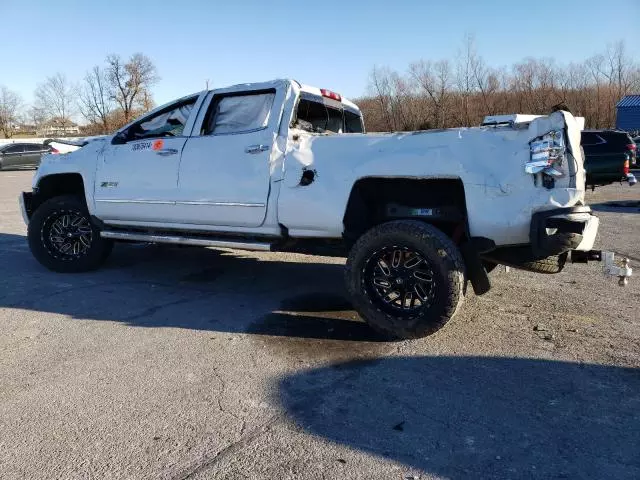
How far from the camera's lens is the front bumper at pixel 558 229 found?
151 inches

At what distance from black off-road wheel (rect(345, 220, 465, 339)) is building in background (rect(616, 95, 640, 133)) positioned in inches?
1715

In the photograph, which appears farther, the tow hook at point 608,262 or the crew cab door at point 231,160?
the crew cab door at point 231,160

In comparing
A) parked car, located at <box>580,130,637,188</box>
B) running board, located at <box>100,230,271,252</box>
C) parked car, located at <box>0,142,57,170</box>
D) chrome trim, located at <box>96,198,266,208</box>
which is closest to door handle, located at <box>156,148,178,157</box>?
chrome trim, located at <box>96,198,266,208</box>

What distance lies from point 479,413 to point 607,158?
1399 cm

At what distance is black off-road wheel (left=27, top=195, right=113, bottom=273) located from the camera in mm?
6539

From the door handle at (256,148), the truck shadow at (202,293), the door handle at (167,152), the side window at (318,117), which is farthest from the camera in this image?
the door handle at (167,152)

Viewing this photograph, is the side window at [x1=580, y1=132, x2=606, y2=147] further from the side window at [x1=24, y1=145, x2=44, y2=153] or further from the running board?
the side window at [x1=24, y1=145, x2=44, y2=153]

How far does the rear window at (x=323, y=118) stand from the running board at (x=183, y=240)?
4.21 feet

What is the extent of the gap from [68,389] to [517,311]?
3.81 metres

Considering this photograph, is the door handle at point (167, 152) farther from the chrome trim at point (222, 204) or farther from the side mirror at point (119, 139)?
the side mirror at point (119, 139)

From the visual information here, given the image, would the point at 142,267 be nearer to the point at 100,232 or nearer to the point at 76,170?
the point at 100,232

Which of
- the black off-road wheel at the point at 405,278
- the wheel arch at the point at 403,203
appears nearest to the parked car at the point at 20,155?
the wheel arch at the point at 403,203

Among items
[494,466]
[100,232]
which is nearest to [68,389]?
[494,466]

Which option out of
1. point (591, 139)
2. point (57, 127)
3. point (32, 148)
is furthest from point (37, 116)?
point (591, 139)
